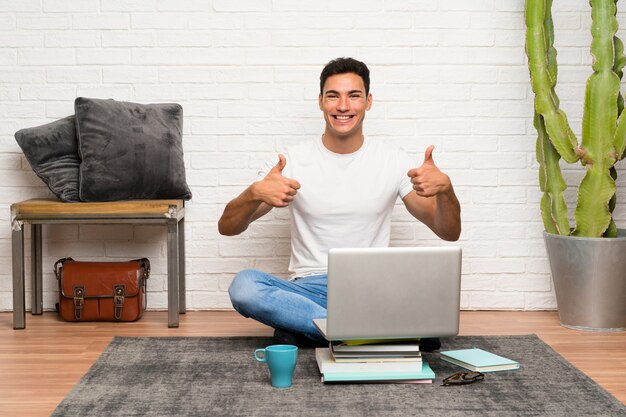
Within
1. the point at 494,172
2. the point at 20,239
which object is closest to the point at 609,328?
the point at 494,172

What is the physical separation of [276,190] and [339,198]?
0.48 m

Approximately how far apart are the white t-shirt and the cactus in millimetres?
710

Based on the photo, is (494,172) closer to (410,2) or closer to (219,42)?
(410,2)

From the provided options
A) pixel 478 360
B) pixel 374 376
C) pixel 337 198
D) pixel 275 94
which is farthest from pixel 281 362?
pixel 275 94

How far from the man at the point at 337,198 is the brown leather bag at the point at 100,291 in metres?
0.61

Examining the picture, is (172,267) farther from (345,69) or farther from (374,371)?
(374,371)

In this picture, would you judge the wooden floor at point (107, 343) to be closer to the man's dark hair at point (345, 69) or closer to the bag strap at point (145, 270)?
the bag strap at point (145, 270)

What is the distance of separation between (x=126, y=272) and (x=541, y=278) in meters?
1.89

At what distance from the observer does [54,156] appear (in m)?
3.50

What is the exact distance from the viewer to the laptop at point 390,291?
2408 millimetres

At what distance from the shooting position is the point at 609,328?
11.3 feet

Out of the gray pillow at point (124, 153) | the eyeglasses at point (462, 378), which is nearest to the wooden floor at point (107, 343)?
the eyeglasses at point (462, 378)

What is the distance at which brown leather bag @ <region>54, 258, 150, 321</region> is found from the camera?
3.52 metres

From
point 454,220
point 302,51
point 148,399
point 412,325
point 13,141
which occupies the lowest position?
point 148,399
